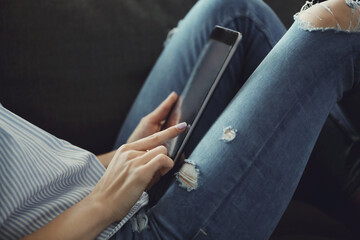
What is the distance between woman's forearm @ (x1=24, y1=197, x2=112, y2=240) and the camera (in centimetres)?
49

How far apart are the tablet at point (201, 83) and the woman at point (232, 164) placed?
1.7 inches

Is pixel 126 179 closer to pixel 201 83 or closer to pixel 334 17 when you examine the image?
pixel 201 83

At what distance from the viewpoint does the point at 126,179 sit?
0.52 metres

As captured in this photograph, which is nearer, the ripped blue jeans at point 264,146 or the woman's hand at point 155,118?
the ripped blue jeans at point 264,146

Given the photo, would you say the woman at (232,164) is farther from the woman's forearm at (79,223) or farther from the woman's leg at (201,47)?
the woman's leg at (201,47)

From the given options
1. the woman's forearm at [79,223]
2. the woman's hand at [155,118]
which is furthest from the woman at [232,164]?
the woman's hand at [155,118]

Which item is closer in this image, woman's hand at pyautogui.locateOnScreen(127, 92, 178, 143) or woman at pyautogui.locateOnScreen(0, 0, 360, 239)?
woman at pyautogui.locateOnScreen(0, 0, 360, 239)

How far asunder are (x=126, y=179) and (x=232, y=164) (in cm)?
16

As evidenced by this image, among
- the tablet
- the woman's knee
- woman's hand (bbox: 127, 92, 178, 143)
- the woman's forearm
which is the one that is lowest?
the woman's forearm

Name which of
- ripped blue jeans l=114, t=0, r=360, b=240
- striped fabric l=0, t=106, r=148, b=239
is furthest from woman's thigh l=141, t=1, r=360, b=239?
striped fabric l=0, t=106, r=148, b=239

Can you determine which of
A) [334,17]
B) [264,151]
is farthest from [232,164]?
[334,17]

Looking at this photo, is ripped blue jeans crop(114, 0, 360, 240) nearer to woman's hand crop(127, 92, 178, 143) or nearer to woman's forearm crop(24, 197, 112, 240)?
woman's forearm crop(24, 197, 112, 240)

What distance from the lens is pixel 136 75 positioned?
0.89 meters

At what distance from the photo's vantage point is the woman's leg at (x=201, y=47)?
0.72 meters
